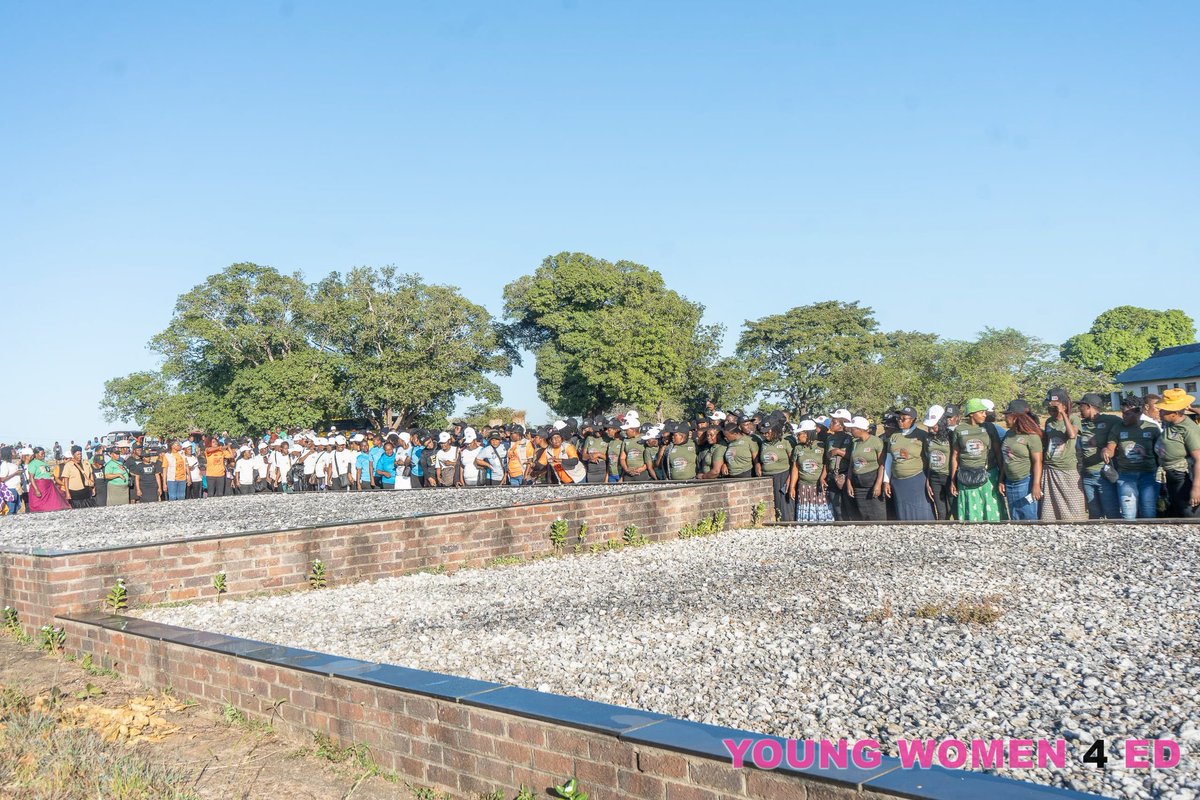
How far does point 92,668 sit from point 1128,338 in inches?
3530

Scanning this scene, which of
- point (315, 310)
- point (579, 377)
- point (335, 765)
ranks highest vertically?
point (315, 310)

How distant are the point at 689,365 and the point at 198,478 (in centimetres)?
3298

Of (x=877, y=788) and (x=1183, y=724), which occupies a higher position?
(x=877, y=788)

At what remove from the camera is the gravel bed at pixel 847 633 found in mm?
4109

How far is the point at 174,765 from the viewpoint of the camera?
4387mm

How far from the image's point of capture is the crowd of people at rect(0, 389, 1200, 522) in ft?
30.8

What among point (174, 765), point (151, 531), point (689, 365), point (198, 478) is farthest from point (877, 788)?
point (689, 365)

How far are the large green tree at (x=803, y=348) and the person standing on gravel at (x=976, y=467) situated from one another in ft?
138

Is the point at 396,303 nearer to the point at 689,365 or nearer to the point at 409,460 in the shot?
the point at 689,365

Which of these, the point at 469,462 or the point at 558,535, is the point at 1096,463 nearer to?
the point at 558,535

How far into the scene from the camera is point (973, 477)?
33.7 feet

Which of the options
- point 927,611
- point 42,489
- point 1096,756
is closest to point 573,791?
point 1096,756

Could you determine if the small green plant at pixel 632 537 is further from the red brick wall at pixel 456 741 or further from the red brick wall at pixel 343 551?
the red brick wall at pixel 456 741

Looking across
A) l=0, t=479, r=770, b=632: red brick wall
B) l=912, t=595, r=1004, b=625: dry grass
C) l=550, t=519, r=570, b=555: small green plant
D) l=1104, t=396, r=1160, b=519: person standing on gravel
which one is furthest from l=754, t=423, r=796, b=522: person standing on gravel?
l=912, t=595, r=1004, b=625: dry grass
